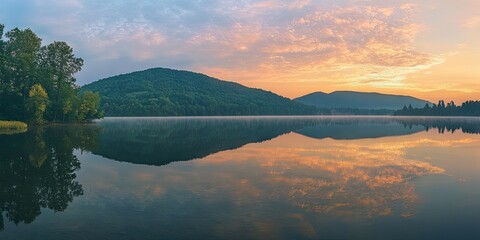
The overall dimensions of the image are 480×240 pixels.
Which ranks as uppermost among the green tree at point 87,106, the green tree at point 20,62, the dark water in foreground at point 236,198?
the green tree at point 20,62

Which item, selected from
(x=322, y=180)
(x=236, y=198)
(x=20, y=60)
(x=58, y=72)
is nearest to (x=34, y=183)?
(x=236, y=198)

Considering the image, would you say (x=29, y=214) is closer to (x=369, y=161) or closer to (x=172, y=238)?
(x=172, y=238)

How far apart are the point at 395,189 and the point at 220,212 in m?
12.3

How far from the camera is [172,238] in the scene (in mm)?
13031

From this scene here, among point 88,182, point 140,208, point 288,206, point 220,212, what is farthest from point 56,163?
point 288,206

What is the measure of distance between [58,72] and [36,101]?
23.0 m

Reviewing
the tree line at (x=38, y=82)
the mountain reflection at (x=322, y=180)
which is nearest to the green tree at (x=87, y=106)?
the tree line at (x=38, y=82)

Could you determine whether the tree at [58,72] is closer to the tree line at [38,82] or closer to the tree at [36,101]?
the tree line at [38,82]

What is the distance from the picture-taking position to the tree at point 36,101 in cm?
9494

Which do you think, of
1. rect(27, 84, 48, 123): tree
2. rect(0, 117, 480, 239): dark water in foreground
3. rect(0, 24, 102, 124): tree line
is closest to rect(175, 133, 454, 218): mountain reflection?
rect(0, 117, 480, 239): dark water in foreground

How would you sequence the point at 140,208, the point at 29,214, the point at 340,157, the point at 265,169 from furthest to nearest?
the point at 340,157
the point at 265,169
the point at 140,208
the point at 29,214

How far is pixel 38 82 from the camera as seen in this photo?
351 feet

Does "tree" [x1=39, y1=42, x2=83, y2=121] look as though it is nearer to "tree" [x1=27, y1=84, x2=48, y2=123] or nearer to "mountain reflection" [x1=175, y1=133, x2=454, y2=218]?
"tree" [x1=27, y1=84, x2=48, y2=123]

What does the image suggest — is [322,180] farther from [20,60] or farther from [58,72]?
[58,72]
